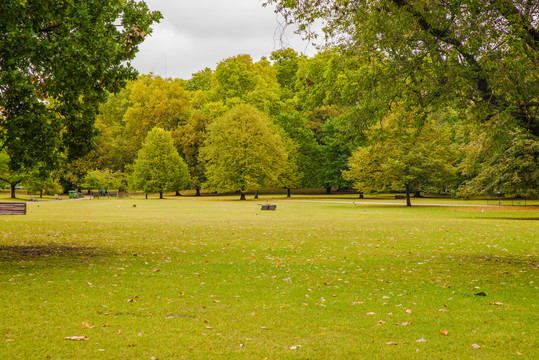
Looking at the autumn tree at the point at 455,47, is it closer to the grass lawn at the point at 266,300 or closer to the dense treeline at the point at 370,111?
the dense treeline at the point at 370,111

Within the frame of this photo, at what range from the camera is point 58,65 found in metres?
9.44

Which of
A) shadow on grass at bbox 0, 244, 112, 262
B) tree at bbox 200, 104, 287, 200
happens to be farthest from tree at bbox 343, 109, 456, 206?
shadow on grass at bbox 0, 244, 112, 262

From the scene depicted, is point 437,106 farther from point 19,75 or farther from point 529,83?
point 19,75

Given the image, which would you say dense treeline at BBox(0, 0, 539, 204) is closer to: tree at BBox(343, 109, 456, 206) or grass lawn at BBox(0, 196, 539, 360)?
tree at BBox(343, 109, 456, 206)

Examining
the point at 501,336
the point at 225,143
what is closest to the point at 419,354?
the point at 501,336

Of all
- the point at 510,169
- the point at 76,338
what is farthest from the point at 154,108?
the point at 76,338

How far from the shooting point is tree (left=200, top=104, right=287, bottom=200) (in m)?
58.6

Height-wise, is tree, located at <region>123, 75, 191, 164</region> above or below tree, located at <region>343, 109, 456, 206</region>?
above

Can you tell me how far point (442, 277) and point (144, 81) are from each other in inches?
3104

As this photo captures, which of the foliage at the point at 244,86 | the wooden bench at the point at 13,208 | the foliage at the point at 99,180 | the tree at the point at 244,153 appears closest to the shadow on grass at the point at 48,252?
the wooden bench at the point at 13,208

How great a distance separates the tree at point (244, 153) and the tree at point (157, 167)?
28.2 feet

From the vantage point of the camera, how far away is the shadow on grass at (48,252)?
36.9 ft

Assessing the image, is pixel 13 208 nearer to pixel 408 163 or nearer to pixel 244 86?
pixel 408 163

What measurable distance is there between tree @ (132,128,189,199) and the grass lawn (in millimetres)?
51629
